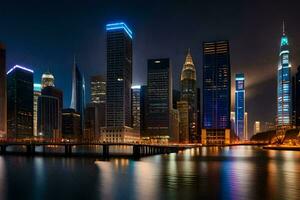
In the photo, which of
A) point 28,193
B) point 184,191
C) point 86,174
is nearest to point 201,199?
point 184,191

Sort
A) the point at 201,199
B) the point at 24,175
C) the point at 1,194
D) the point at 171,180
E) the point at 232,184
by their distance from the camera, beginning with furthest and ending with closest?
the point at 24,175 → the point at 171,180 → the point at 232,184 → the point at 1,194 → the point at 201,199

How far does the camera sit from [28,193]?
63656 mm

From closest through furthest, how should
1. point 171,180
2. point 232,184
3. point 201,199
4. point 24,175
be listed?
1. point 201,199
2. point 232,184
3. point 171,180
4. point 24,175

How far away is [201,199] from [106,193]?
15.8 meters

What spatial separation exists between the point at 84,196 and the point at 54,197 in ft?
15.2

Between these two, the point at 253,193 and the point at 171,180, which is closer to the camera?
the point at 253,193

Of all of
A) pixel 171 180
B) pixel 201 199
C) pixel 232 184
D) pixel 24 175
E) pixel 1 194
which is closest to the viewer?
pixel 201 199

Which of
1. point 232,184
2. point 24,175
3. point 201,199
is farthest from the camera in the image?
point 24,175

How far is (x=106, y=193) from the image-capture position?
62.8m

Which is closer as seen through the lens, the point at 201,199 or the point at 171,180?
the point at 201,199

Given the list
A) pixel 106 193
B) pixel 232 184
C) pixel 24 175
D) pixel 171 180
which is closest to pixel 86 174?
pixel 24 175

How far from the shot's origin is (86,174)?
8969cm

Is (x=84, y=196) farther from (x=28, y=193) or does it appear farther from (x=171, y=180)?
(x=171, y=180)

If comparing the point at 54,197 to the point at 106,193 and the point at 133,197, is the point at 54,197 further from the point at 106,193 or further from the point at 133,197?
the point at 133,197
